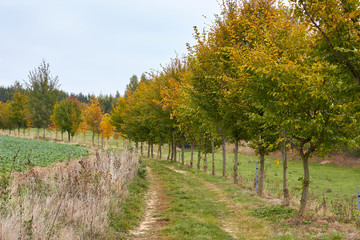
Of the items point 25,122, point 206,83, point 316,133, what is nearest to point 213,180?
point 206,83

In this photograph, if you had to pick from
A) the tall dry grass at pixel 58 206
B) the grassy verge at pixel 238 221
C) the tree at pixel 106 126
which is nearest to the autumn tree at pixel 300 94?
the grassy verge at pixel 238 221

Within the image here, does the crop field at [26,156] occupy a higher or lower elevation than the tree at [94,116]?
lower

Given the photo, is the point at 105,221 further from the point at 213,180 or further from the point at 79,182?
the point at 213,180

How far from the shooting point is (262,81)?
944 cm

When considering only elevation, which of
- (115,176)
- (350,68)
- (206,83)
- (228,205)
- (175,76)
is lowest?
(228,205)

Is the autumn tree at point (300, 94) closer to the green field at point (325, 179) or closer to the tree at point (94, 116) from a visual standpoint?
the green field at point (325, 179)

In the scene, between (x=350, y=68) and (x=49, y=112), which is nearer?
(x=350, y=68)

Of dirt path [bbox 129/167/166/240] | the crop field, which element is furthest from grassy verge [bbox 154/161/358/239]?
the crop field

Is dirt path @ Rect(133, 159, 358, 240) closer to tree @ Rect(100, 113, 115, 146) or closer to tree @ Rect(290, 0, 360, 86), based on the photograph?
tree @ Rect(290, 0, 360, 86)

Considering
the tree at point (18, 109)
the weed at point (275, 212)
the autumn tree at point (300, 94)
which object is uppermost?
the tree at point (18, 109)

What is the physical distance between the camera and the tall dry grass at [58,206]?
5.09 meters

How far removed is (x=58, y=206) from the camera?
5.73 metres

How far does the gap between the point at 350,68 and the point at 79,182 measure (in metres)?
7.22

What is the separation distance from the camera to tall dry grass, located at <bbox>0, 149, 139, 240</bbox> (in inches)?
200
